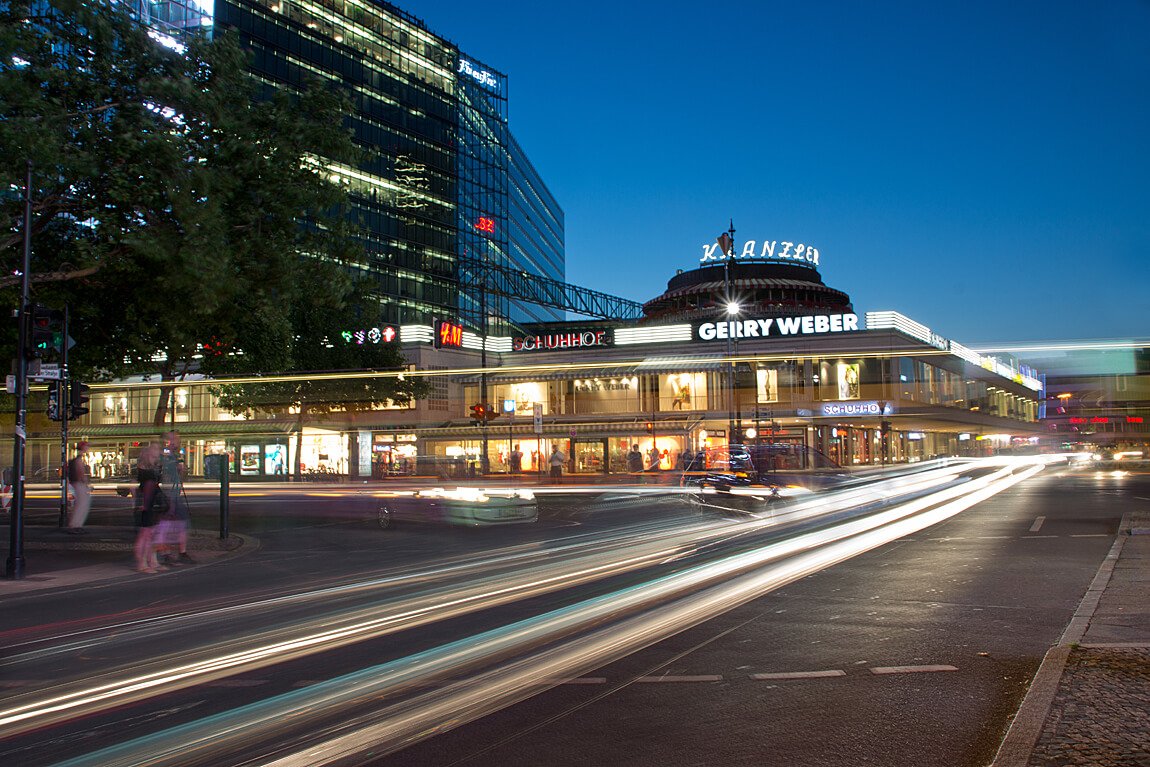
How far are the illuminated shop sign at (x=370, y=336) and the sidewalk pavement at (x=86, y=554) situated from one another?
28402 millimetres

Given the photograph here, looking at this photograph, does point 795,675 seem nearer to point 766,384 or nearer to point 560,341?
point 766,384

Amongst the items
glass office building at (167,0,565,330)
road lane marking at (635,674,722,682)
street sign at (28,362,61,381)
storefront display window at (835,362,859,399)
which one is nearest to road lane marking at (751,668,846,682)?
road lane marking at (635,674,722,682)

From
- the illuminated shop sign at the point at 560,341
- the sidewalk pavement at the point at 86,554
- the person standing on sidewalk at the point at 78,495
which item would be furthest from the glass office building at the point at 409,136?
the sidewalk pavement at the point at 86,554

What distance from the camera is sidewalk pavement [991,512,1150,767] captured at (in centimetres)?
444

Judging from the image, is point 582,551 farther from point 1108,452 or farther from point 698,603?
point 1108,452

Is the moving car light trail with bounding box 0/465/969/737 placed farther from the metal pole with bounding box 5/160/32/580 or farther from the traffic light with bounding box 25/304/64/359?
the traffic light with bounding box 25/304/64/359

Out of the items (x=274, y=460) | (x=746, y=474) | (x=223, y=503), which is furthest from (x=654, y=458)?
(x=223, y=503)

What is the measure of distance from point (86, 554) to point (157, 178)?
6.93 metres

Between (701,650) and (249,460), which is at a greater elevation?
(249,460)

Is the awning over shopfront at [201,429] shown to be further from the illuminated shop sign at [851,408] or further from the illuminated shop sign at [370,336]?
the illuminated shop sign at [851,408]

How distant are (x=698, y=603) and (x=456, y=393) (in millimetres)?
Answer: 48597

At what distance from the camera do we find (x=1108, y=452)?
54.0 metres

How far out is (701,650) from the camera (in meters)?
7.48

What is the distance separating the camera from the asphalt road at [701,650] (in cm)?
515
